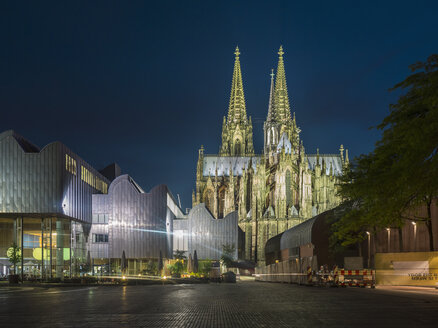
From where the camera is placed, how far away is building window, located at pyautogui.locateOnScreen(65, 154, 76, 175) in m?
60.8

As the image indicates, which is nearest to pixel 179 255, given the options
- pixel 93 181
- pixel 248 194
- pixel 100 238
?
pixel 100 238

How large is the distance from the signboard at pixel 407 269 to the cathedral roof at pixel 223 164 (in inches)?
4022

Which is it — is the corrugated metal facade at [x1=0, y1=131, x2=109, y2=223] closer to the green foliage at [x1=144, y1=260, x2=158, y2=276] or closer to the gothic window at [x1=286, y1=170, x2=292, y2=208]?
the green foliage at [x1=144, y1=260, x2=158, y2=276]

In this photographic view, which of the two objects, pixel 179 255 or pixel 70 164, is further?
pixel 179 255

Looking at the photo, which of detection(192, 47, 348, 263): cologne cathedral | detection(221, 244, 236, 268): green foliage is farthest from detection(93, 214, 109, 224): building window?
detection(192, 47, 348, 263): cologne cathedral

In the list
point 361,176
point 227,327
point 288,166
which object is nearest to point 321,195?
point 288,166

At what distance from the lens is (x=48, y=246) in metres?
61.9

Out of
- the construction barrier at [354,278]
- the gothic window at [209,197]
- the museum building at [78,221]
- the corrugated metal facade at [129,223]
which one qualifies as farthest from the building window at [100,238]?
the gothic window at [209,197]

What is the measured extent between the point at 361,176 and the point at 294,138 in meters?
118

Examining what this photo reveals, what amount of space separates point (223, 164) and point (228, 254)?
175 ft

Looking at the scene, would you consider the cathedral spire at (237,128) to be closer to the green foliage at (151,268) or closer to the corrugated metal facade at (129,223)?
the corrugated metal facade at (129,223)

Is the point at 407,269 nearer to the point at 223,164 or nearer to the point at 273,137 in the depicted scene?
the point at 223,164

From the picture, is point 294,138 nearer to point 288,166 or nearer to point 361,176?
point 288,166

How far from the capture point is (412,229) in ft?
126
